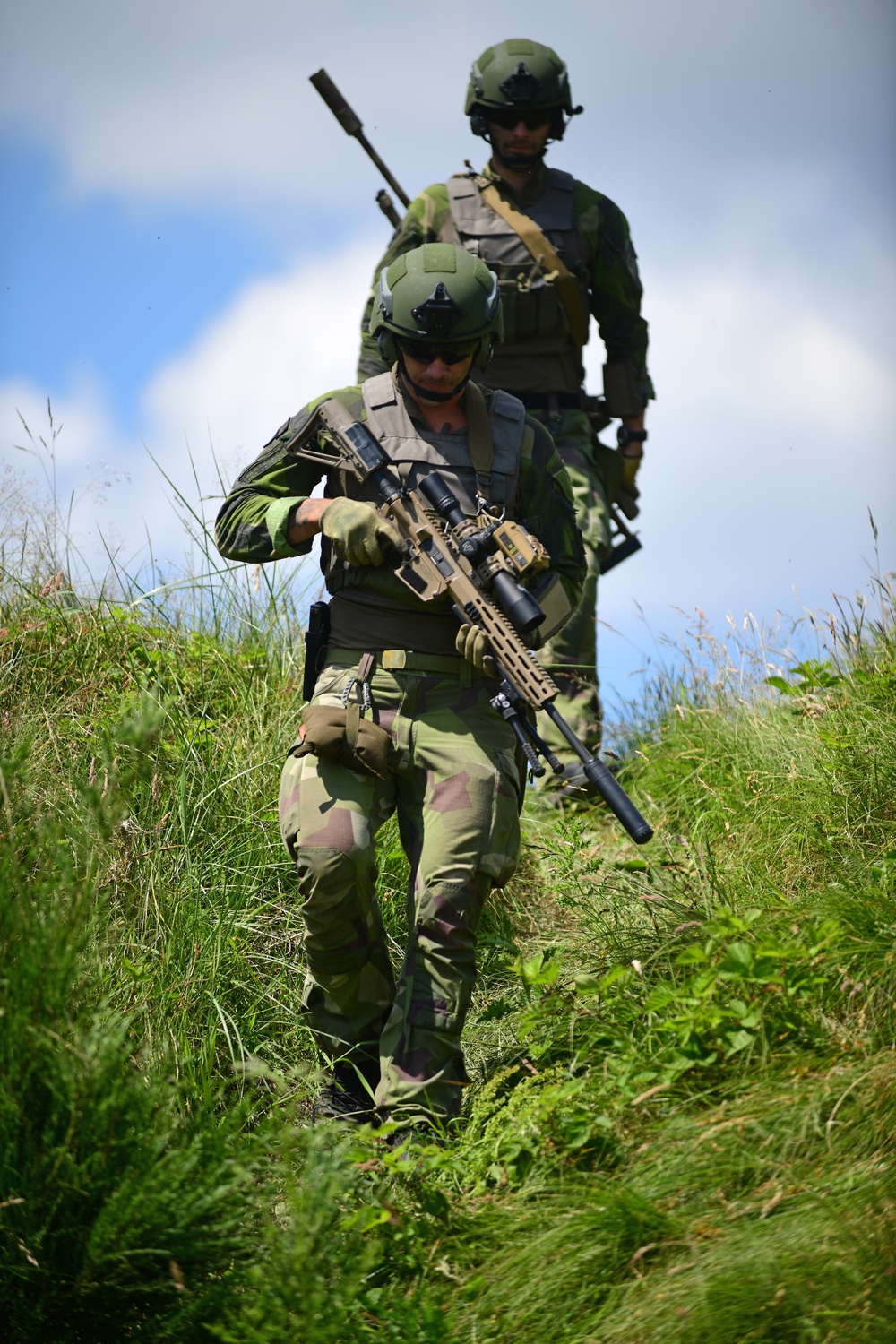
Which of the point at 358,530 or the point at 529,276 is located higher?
the point at 529,276

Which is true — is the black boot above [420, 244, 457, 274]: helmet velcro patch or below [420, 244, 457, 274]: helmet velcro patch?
below

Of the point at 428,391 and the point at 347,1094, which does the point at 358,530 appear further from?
the point at 347,1094

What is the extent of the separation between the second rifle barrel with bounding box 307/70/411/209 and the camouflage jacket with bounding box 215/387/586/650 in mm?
3452

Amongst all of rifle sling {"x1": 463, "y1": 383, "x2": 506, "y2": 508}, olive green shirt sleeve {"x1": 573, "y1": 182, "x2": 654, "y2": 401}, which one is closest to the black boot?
rifle sling {"x1": 463, "y1": 383, "x2": 506, "y2": 508}

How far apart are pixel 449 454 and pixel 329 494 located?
403 mm

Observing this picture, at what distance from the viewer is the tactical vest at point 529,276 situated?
6457mm

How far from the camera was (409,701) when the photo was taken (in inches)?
155

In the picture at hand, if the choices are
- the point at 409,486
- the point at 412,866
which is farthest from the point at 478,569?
the point at 412,866

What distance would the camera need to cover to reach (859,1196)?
2689 mm

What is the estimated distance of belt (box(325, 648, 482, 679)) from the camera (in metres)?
3.95

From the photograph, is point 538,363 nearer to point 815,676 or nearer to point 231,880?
point 815,676

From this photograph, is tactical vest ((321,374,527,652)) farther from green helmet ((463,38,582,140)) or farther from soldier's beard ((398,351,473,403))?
green helmet ((463,38,582,140))

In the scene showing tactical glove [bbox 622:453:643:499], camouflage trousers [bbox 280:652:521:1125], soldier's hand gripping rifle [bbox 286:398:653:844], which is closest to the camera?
camouflage trousers [bbox 280:652:521:1125]

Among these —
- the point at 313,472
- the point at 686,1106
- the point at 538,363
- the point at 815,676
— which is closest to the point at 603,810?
the point at 815,676
